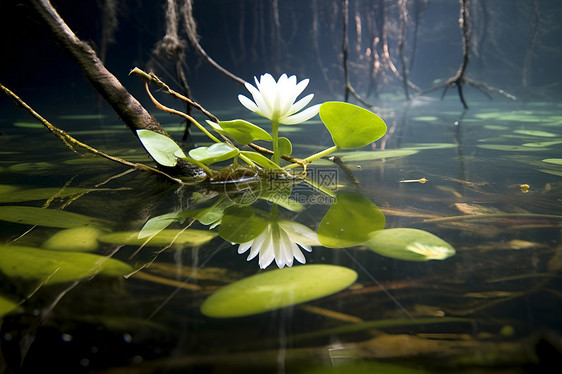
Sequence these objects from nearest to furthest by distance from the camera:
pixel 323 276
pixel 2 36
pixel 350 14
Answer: pixel 323 276
pixel 2 36
pixel 350 14

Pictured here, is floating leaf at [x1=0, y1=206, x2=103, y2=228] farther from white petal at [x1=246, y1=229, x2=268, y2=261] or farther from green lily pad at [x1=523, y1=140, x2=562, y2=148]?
green lily pad at [x1=523, y1=140, x2=562, y2=148]

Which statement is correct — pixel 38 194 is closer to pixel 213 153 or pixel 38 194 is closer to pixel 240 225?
pixel 213 153

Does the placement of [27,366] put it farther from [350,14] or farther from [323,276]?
[350,14]

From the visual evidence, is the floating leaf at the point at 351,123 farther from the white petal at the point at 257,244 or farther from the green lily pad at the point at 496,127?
the green lily pad at the point at 496,127

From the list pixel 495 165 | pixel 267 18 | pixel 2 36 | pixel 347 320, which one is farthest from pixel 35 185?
pixel 267 18

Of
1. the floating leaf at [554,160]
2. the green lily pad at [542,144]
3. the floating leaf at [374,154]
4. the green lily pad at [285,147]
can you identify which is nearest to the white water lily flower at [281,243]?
the green lily pad at [285,147]

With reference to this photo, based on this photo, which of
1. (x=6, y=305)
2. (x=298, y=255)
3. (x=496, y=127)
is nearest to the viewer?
(x=6, y=305)

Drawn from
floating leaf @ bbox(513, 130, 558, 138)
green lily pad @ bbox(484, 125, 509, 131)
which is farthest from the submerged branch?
green lily pad @ bbox(484, 125, 509, 131)

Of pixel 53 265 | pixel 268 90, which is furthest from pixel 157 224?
pixel 268 90
